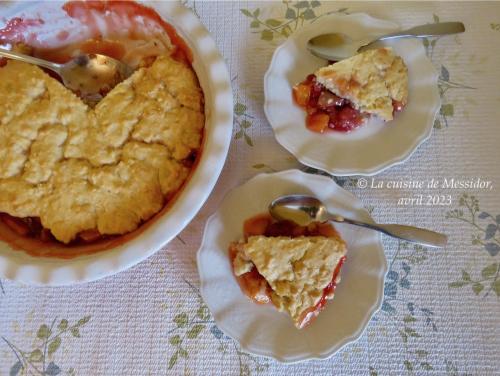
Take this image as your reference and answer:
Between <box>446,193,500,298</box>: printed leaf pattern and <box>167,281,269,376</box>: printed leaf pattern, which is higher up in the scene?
<box>446,193,500,298</box>: printed leaf pattern

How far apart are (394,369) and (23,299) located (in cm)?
90

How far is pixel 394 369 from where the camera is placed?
0.97 metres

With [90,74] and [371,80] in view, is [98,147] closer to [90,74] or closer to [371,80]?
[90,74]

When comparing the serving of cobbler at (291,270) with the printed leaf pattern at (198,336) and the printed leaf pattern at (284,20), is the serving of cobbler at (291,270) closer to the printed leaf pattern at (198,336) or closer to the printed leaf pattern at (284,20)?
the printed leaf pattern at (198,336)

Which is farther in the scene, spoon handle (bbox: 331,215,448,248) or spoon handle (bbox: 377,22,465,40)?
spoon handle (bbox: 377,22,465,40)

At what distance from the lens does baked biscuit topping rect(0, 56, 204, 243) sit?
950mm

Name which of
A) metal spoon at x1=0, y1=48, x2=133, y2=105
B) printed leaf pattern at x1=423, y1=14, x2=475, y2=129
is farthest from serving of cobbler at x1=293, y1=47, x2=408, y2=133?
metal spoon at x1=0, y1=48, x2=133, y2=105

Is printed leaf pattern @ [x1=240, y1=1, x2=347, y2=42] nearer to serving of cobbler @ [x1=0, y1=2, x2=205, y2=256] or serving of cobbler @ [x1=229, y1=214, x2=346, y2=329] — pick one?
serving of cobbler @ [x1=0, y1=2, x2=205, y2=256]

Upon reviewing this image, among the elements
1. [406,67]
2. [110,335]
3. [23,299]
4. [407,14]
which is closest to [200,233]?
[110,335]

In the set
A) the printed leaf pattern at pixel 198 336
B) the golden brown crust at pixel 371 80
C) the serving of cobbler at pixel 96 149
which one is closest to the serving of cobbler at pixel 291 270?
the printed leaf pattern at pixel 198 336

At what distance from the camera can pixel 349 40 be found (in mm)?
1146

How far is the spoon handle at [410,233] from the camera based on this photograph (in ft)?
3.26

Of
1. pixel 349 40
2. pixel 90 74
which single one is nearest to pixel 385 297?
pixel 349 40

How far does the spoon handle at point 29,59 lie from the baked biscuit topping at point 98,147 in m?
0.04
